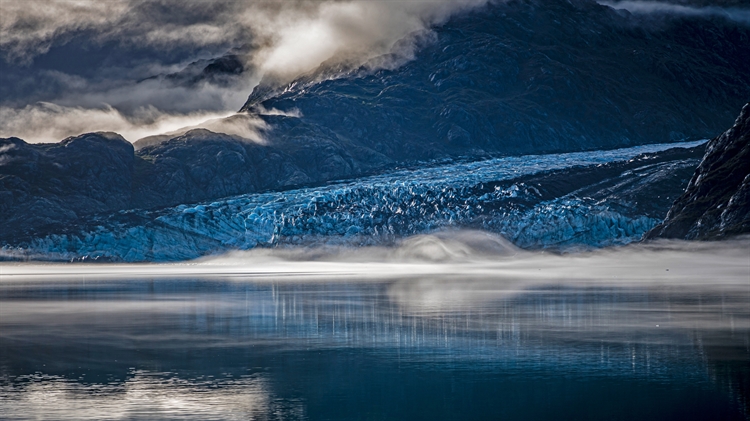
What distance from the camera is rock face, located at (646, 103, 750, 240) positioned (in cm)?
17725

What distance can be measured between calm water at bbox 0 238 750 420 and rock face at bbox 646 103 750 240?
109763mm

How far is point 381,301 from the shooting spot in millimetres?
75125

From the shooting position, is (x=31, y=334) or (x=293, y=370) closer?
(x=293, y=370)

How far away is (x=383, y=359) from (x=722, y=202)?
16136cm

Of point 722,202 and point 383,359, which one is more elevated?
point 722,202

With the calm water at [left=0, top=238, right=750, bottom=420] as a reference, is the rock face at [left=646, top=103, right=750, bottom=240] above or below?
above

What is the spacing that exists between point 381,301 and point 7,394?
4351 centimetres

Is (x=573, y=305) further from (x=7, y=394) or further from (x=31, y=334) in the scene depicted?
(x=7, y=394)

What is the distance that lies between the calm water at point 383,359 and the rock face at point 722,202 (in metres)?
110

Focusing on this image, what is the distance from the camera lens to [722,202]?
188 m

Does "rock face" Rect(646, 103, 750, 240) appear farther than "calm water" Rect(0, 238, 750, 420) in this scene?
Yes

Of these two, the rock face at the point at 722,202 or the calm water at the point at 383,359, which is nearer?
the calm water at the point at 383,359

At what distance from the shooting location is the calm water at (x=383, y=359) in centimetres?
3156

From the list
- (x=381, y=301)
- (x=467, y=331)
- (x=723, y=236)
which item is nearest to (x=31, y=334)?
(x=467, y=331)
